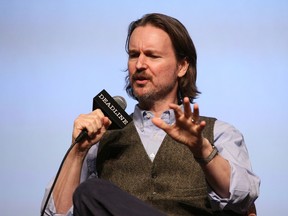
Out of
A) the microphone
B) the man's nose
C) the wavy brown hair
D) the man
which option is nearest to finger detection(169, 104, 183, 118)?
the man

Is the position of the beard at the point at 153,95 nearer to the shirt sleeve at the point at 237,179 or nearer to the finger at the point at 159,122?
the shirt sleeve at the point at 237,179

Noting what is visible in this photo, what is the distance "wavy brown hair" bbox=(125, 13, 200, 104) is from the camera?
183 cm

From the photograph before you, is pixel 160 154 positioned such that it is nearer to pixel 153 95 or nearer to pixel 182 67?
pixel 153 95

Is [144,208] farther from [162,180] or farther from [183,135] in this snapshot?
[162,180]

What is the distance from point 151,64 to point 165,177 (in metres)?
0.38

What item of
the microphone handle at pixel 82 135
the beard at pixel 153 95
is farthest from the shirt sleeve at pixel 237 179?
the microphone handle at pixel 82 135

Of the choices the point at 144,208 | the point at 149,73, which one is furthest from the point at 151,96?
the point at 144,208

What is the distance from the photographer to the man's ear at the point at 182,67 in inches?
74.7

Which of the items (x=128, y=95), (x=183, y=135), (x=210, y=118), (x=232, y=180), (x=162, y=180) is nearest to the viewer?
(x=183, y=135)

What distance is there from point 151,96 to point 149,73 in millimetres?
76

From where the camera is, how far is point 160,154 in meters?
1.61

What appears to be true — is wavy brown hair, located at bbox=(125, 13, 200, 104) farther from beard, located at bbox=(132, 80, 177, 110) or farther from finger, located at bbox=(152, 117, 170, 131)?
finger, located at bbox=(152, 117, 170, 131)

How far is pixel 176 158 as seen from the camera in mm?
1605

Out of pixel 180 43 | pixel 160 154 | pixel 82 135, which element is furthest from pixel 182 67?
pixel 82 135
